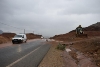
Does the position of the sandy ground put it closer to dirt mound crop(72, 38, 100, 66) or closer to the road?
the road

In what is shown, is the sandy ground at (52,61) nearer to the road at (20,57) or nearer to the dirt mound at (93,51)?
the road at (20,57)

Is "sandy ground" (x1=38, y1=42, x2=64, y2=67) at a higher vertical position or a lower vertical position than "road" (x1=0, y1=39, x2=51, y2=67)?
lower

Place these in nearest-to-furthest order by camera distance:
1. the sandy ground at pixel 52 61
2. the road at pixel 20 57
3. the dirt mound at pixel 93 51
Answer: the road at pixel 20 57 < the sandy ground at pixel 52 61 < the dirt mound at pixel 93 51

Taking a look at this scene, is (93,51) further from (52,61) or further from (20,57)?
(20,57)

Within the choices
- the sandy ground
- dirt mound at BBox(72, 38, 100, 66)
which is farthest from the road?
dirt mound at BBox(72, 38, 100, 66)

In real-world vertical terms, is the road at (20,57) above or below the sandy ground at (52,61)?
above

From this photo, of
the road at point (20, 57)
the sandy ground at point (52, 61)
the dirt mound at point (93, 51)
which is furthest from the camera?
the dirt mound at point (93, 51)

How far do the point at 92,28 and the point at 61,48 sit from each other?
61.0m

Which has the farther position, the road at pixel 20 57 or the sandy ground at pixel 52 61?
the sandy ground at pixel 52 61

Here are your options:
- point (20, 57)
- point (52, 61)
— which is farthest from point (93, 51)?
point (20, 57)

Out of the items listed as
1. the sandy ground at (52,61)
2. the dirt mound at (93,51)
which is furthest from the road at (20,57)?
the dirt mound at (93,51)


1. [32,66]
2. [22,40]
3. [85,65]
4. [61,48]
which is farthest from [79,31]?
[32,66]

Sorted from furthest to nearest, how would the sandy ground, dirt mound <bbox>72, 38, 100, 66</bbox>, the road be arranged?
dirt mound <bbox>72, 38, 100, 66</bbox> < the sandy ground < the road

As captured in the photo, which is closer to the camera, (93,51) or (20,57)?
(20,57)
